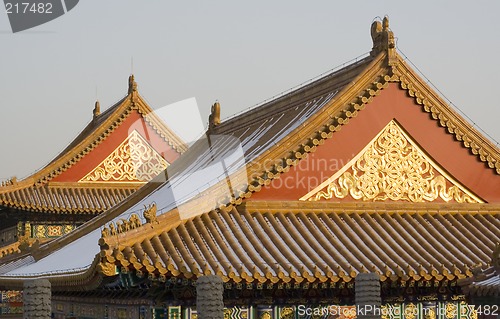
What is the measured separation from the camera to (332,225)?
637 inches

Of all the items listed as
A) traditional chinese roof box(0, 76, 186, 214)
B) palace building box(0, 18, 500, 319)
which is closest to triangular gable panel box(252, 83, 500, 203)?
palace building box(0, 18, 500, 319)

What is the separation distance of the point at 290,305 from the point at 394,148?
376cm

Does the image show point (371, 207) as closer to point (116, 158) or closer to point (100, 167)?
point (116, 158)

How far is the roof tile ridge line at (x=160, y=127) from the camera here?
33.1m

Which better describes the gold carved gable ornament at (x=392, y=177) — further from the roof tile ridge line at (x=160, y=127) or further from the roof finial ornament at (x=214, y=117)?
the roof tile ridge line at (x=160, y=127)

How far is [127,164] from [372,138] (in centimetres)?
1740

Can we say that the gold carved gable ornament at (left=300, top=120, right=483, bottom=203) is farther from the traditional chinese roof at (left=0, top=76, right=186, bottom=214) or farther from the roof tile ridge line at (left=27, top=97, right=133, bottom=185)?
the roof tile ridge line at (left=27, top=97, right=133, bottom=185)

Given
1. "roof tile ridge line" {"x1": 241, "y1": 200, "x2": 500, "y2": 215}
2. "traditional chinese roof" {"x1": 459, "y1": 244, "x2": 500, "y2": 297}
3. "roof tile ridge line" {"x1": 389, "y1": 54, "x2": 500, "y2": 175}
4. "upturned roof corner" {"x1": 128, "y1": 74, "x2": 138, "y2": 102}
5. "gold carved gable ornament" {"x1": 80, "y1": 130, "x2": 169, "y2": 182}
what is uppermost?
"upturned roof corner" {"x1": 128, "y1": 74, "x2": 138, "y2": 102}

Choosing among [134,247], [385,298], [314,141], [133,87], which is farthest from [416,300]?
[133,87]

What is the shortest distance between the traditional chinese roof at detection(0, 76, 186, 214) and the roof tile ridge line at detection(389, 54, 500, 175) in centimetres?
1606

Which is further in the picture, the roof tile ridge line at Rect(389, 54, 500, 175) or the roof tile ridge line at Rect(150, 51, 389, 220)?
the roof tile ridge line at Rect(389, 54, 500, 175)

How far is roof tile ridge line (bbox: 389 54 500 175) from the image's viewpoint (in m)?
17.4

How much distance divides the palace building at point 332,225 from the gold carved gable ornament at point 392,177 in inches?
0.9

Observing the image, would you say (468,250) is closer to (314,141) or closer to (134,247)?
(314,141)
